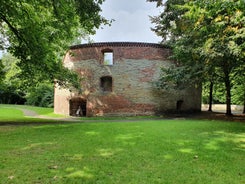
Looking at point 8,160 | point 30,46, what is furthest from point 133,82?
point 8,160

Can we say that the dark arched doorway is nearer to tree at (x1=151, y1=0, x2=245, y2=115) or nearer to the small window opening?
the small window opening

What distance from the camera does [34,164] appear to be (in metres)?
4.98

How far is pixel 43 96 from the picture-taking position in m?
36.9

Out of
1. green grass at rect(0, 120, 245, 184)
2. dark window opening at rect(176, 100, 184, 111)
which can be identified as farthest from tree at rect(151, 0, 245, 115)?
dark window opening at rect(176, 100, 184, 111)

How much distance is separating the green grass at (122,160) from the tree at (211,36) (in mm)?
3520

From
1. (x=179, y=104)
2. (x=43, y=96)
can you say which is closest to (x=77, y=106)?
(x=179, y=104)

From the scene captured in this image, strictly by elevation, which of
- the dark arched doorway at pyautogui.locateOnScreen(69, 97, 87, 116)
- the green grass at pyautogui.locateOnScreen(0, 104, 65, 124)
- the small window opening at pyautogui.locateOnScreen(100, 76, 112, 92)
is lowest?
the green grass at pyautogui.locateOnScreen(0, 104, 65, 124)

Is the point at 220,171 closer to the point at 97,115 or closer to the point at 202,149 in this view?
the point at 202,149

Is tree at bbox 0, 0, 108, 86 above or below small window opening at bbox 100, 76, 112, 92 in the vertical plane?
above

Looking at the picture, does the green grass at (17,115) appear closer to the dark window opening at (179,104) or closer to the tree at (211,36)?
the tree at (211,36)

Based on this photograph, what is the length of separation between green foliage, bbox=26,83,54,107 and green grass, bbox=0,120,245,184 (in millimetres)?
28668

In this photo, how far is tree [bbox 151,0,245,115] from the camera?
587 centimetres

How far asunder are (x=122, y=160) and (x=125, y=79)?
46.2 feet

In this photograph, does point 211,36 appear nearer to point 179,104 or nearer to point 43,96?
point 179,104
